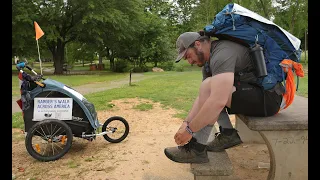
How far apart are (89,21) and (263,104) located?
23458 mm

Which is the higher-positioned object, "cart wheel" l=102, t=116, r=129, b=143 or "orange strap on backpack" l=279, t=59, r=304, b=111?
"orange strap on backpack" l=279, t=59, r=304, b=111

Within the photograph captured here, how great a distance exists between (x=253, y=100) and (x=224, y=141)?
22.1 inches

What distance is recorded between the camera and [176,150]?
264 cm

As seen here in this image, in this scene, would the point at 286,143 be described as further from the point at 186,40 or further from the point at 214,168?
the point at 186,40

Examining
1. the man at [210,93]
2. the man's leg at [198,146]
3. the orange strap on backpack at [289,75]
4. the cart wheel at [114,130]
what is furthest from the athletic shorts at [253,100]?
the cart wheel at [114,130]

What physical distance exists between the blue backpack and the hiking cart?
2.26 m

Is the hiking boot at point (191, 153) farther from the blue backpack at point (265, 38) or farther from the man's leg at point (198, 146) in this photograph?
the blue backpack at point (265, 38)

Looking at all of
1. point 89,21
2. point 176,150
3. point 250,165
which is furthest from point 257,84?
point 89,21

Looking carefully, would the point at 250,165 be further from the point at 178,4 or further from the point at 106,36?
the point at 178,4

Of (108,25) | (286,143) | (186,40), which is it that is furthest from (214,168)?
(108,25)

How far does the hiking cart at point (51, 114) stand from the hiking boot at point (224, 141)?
6.07 feet

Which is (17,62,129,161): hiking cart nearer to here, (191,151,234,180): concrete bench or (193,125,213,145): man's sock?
(193,125,213,145): man's sock

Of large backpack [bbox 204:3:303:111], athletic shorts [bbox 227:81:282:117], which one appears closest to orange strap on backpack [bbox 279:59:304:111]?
large backpack [bbox 204:3:303:111]

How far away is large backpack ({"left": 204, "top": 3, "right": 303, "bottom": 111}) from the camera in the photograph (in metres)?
2.46
